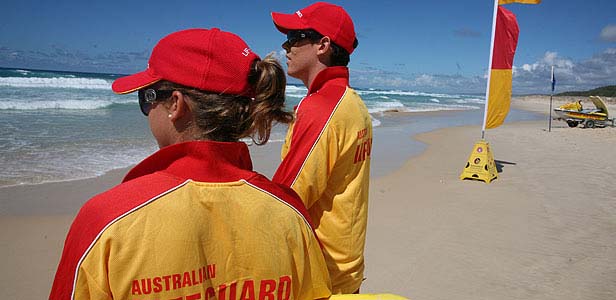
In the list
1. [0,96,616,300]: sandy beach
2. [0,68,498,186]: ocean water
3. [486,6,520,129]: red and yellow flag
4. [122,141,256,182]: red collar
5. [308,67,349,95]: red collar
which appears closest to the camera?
[122,141,256,182]: red collar

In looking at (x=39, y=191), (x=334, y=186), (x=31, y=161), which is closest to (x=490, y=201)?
(x=334, y=186)

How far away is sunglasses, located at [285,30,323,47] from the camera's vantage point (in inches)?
82.4

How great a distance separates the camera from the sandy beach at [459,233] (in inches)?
174

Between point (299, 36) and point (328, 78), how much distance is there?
0.25 meters

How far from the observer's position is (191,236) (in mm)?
1017

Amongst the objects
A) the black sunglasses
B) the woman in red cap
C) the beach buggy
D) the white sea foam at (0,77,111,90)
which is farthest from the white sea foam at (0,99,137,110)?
the beach buggy

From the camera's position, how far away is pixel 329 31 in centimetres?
206

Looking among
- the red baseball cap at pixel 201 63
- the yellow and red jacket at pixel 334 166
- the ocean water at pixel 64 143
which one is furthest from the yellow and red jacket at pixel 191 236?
the ocean water at pixel 64 143

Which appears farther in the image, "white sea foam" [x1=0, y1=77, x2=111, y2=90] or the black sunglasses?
"white sea foam" [x1=0, y1=77, x2=111, y2=90]

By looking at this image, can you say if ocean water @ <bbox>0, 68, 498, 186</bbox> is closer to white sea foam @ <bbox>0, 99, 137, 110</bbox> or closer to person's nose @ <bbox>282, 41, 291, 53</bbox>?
white sea foam @ <bbox>0, 99, 137, 110</bbox>

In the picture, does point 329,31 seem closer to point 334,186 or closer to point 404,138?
point 334,186

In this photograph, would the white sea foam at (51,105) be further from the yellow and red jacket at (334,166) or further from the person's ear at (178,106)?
the person's ear at (178,106)

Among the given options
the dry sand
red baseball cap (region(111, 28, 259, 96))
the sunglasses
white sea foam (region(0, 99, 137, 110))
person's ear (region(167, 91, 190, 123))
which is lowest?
the dry sand

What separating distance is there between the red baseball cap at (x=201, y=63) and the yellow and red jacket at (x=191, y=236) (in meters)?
0.16
